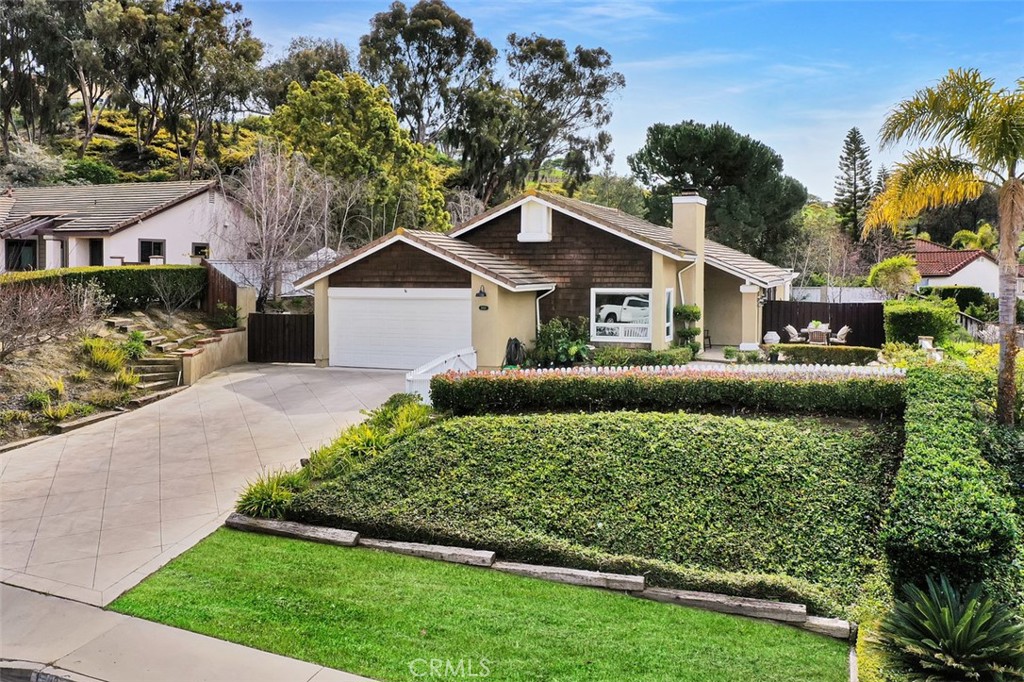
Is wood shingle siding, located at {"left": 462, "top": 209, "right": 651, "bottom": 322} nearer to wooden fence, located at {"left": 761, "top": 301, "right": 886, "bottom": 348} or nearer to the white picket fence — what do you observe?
the white picket fence

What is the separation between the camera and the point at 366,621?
24.5 feet

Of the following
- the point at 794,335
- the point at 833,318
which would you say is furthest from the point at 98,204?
the point at 833,318

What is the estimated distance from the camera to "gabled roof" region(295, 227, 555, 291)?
1952 centimetres

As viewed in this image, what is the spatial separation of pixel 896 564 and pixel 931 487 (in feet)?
3.61

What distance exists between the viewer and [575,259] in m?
21.5

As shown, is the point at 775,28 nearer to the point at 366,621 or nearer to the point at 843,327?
the point at 843,327

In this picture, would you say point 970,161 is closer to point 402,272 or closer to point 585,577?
point 585,577

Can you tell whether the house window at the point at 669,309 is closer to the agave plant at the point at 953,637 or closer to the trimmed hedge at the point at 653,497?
the trimmed hedge at the point at 653,497

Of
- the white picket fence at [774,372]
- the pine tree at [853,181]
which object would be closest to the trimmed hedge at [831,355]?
the white picket fence at [774,372]

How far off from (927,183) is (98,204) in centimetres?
2840

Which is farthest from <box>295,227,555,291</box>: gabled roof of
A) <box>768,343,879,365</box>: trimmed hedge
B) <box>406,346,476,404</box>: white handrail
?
<box>768,343,879,365</box>: trimmed hedge

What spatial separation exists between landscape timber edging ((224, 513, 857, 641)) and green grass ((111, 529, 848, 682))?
0.16 meters

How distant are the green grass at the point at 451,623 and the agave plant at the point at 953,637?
0.65 meters

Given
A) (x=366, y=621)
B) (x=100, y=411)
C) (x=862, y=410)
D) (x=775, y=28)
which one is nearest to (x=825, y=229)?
(x=775, y=28)
